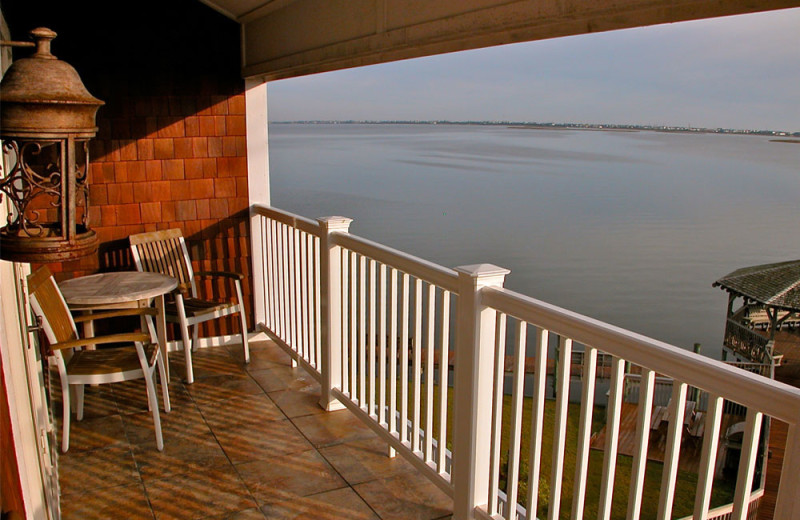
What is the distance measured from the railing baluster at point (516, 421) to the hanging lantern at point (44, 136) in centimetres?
148

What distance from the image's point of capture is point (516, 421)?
2578 mm

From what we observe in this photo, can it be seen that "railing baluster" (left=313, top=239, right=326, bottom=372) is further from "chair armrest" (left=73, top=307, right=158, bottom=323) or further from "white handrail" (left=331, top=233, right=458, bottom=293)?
"chair armrest" (left=73, top=307, right=158, bottom=323)

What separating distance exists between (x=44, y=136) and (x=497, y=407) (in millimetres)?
1845

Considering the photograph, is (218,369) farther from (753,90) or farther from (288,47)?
(753,90)

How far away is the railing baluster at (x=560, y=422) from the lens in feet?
7.50

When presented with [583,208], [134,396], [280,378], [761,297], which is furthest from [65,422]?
[583,208]

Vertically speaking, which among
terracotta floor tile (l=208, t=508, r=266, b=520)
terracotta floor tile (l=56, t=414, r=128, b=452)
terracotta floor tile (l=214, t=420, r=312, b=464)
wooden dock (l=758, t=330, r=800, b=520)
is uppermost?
terracotta floor tile (l=214, t=420, r=312, b=464)

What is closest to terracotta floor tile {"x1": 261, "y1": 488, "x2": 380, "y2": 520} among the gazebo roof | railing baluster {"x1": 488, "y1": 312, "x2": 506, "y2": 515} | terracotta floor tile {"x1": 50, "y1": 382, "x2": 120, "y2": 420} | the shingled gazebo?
railing baluster {"x1": 488, "y1": 312, "x2": 506, "y2": 515}

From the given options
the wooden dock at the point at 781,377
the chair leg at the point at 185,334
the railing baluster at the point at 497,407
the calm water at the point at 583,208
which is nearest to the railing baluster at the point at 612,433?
the railing baluster at the point at 497,407

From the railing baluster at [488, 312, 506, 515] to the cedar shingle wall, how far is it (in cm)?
337

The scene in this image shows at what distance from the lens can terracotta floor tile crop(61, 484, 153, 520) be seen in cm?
308

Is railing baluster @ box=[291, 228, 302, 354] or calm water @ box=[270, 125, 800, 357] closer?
railing baluster @ box=[291, 228, 302, 354]

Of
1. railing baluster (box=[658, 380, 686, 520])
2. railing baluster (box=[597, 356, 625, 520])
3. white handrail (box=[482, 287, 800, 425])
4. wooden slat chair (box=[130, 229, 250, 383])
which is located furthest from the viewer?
wooden slat chair (box=[130, 229, 250, 383])

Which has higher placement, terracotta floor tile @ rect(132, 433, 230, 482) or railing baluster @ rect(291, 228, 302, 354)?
railing baluster @ rect(291, 228, 302, 354)
